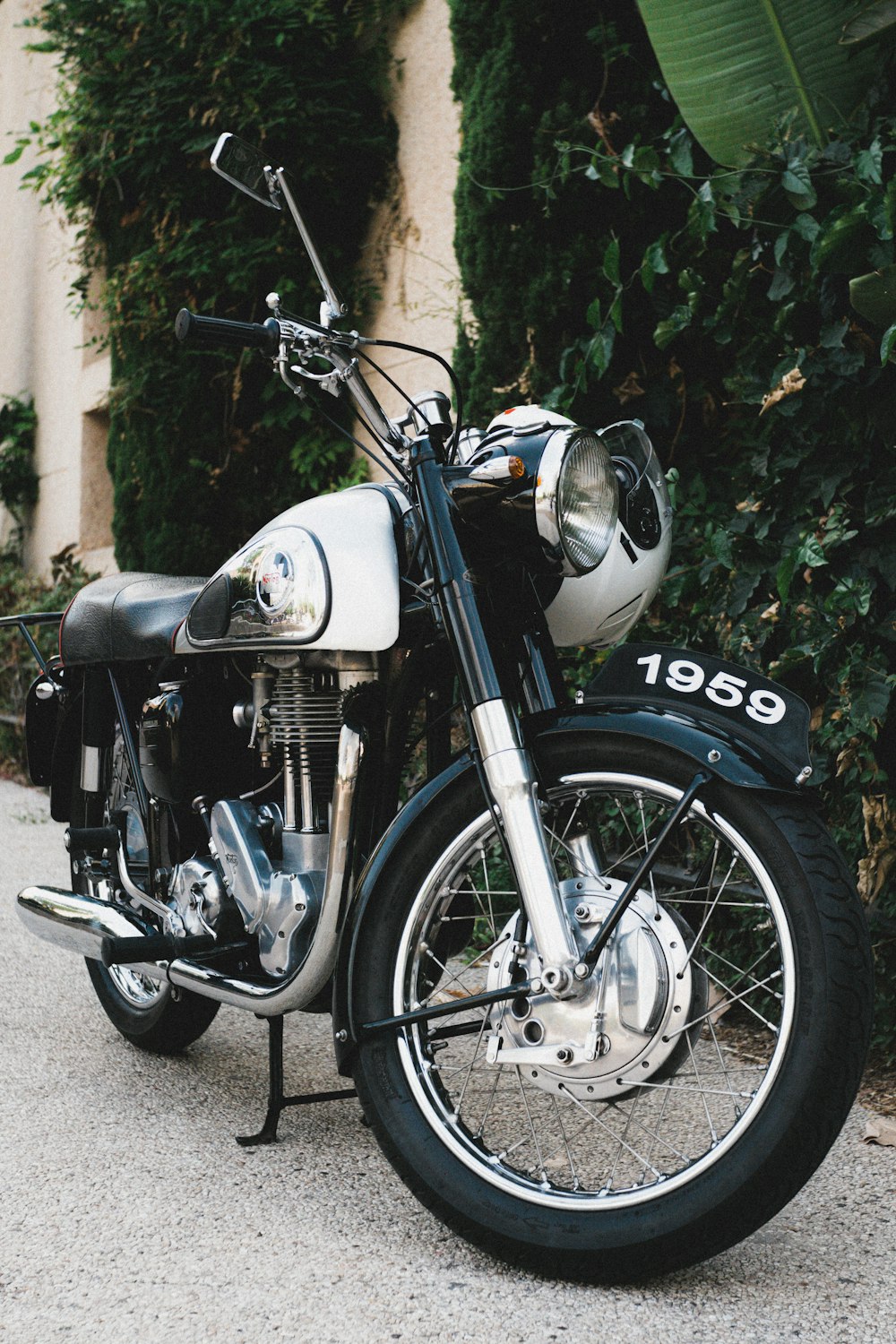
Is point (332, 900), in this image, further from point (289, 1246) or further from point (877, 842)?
point (877, 842)

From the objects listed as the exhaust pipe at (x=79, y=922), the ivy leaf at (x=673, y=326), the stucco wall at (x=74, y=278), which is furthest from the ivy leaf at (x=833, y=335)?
the stucco wall at (x=74, y=278)

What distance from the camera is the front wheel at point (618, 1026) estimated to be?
1.84 metres

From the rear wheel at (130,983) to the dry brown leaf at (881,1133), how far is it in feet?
4.76

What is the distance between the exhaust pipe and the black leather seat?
56cm

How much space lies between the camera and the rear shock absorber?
2521mm

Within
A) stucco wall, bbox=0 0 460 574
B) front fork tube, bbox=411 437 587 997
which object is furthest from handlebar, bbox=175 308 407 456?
stucco wall, bbox=0 0 460 574

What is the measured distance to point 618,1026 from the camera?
6.53 feet

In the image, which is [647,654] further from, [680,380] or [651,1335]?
[680,380]

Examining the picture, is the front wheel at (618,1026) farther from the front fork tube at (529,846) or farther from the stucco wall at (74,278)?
the stucco wall at (74,278)

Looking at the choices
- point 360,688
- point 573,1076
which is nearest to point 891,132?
point 360,688

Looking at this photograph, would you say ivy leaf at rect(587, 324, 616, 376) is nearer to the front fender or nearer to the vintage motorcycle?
the vintage motorcycle

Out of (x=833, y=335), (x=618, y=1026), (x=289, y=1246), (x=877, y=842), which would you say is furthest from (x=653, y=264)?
(x=289, y=1246)

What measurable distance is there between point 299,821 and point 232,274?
4.38 m

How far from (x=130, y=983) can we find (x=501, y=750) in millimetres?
1627
